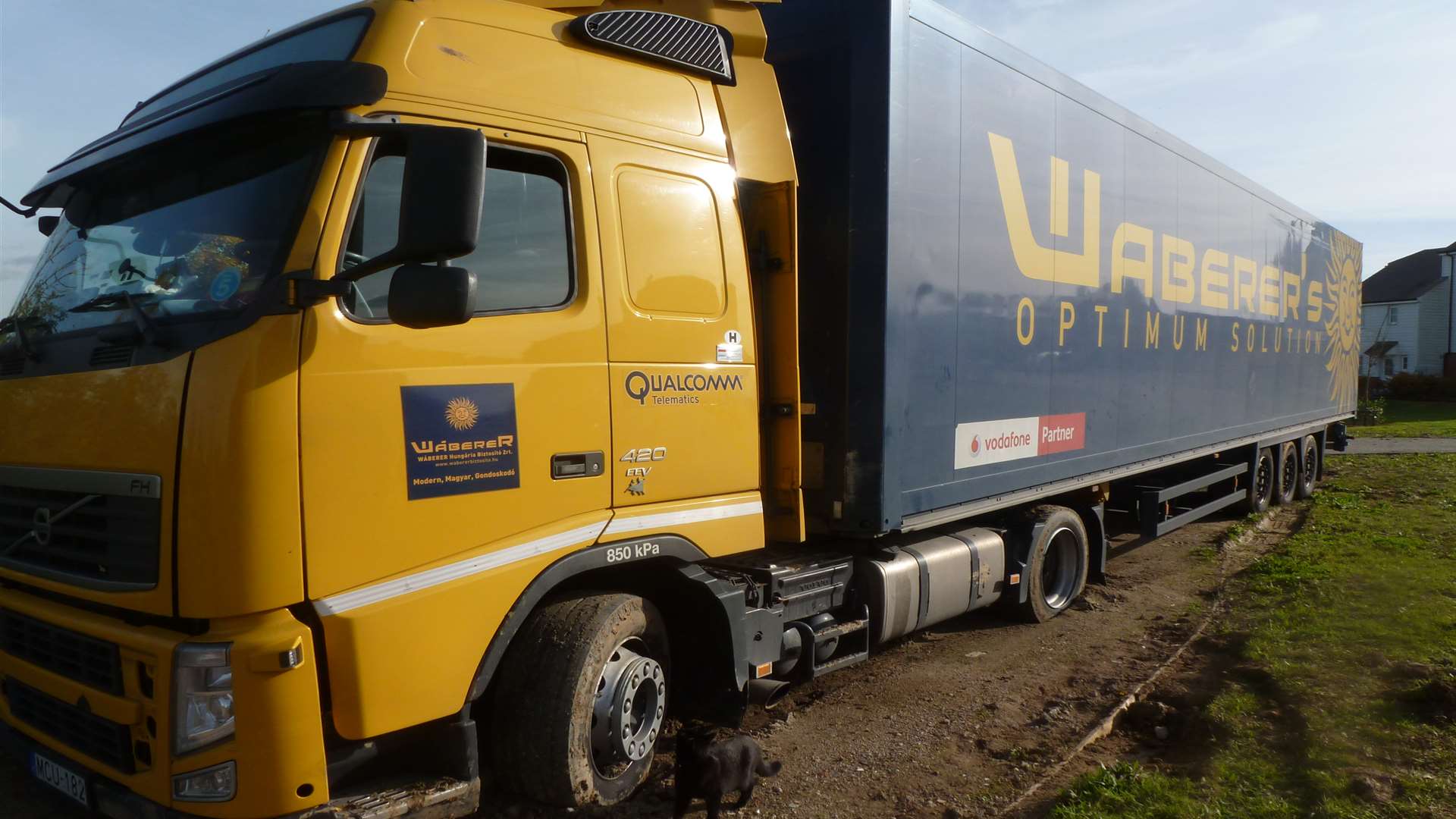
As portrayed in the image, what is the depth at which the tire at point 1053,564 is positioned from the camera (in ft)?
21.6

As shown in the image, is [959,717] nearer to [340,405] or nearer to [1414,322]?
[340,405]

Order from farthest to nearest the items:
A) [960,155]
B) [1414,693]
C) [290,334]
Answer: [960,155] < [1414,693] < [290,334]

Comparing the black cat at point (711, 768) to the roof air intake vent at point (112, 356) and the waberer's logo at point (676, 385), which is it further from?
the roof air intake vent at point (112, 356)

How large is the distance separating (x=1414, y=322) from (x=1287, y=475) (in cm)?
4358

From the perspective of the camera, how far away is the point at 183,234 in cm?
311

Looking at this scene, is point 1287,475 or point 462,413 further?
point 1287,475

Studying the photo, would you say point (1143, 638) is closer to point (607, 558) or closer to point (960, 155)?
point (960, 155)

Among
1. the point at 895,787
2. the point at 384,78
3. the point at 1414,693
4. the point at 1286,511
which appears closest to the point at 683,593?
the point at 895,787

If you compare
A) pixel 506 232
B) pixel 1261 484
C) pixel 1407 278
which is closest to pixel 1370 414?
pixel 1261 484

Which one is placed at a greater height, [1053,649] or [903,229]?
[903,229]

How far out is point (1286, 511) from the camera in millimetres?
12266

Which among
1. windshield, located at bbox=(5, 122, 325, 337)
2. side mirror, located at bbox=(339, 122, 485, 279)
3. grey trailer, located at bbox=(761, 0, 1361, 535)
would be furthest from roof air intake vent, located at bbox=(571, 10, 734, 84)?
windshield, located at bbox=(5, 122, 325, 337)

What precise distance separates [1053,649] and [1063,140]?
3.43 metres

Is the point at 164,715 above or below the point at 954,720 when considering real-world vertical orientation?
above
